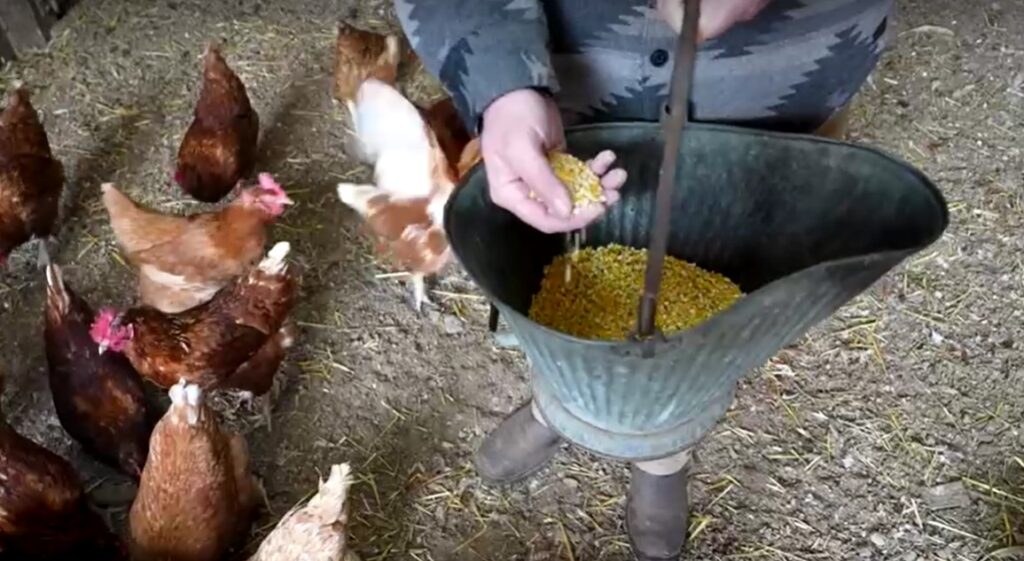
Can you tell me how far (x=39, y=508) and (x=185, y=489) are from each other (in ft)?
0.64

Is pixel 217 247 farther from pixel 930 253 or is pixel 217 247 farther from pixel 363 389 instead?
pixel 930 253

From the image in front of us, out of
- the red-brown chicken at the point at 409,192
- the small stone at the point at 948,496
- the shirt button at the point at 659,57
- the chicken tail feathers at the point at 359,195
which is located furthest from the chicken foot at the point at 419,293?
the small stone at the point at 948,496

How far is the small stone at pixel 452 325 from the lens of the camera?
199 centimetres

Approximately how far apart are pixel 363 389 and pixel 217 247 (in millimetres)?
339

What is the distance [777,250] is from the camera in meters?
1.42

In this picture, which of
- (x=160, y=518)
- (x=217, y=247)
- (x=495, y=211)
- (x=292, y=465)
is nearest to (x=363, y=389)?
(x=292, y=465)

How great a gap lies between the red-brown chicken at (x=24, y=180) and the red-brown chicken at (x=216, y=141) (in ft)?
0.79

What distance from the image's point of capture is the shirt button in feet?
4.58

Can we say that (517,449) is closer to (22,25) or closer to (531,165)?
(531,165)

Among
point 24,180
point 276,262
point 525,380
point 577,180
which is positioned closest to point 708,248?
point 577,180

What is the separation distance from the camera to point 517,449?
1.66 m

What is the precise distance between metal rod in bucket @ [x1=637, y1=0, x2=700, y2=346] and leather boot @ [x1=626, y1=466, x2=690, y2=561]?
21.8 inches

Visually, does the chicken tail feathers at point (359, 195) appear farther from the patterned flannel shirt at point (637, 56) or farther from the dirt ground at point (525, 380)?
the patterned flannel shirt at point (637, 56)

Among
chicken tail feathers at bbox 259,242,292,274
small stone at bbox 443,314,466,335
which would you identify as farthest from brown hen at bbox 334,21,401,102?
chicken tail feathers at bbox 259,242,292,274
